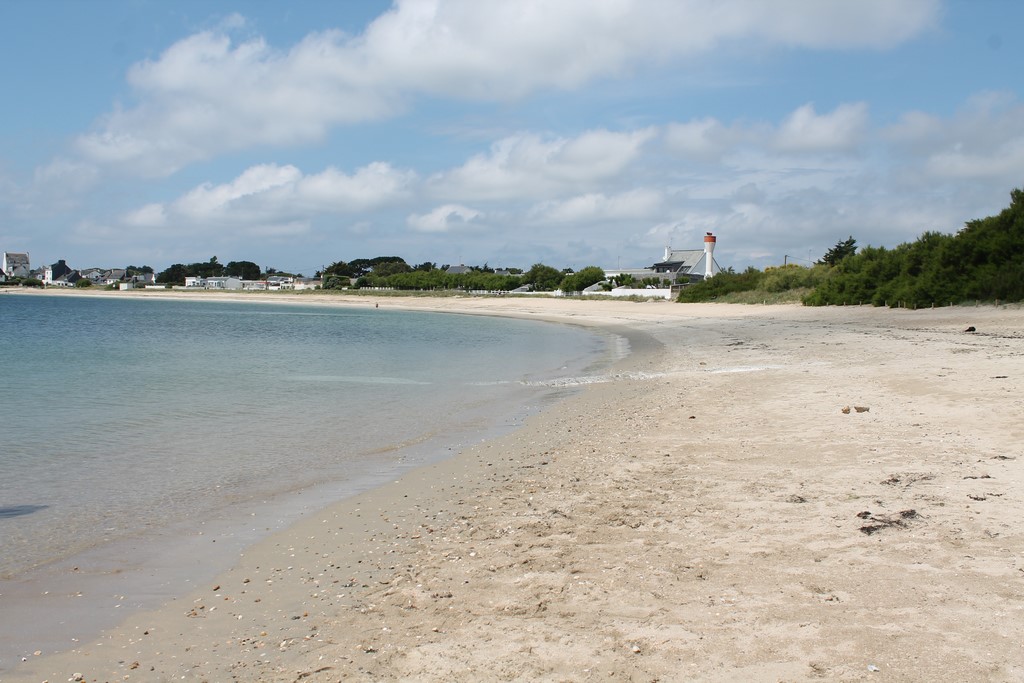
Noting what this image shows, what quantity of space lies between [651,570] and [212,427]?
926cm

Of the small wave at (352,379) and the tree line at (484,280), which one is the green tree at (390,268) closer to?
the tree line at (484,280)

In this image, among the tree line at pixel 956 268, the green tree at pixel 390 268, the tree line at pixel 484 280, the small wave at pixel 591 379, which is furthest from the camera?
the green tree at pixel 390 268

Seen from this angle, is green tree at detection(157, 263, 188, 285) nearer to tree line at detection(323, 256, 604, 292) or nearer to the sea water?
tree line at detection(323, 256, 604, 292)

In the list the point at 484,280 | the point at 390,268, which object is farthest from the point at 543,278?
the point at 390,268

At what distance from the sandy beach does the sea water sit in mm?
1310

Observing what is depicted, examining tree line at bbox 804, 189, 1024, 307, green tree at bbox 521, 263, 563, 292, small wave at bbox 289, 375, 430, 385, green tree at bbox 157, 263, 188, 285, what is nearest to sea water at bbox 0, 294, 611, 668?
small wave at bbox 289, 375, 430, 385

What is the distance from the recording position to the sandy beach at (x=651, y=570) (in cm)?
353

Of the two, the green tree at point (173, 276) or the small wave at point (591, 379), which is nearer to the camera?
the small wave at point (591, 379)

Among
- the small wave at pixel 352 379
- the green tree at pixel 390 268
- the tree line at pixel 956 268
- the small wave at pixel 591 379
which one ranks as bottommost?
the small wave at pixel 352 379

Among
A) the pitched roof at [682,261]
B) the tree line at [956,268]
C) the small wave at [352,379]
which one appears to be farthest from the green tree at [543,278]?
the small wave at [352,379]

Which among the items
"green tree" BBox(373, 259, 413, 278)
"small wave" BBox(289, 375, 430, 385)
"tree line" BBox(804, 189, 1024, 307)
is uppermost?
"green tree" BBox(373, 259, 413, 278)

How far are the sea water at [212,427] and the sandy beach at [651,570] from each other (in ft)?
4.30

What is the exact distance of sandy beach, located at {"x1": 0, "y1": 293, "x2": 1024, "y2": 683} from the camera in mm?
3525

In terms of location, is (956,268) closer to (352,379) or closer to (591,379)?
(591,379)
